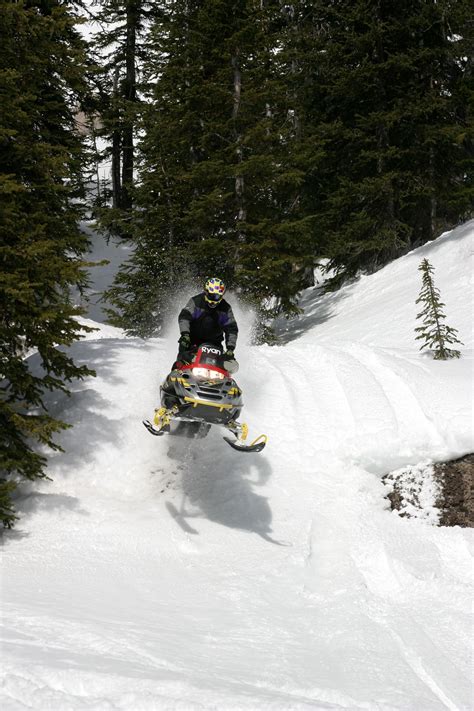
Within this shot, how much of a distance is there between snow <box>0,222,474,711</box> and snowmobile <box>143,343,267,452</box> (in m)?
1.46

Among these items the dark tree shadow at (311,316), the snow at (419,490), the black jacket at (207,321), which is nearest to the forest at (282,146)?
the dark tree shadow at (311,316)

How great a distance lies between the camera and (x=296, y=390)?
12.1 m

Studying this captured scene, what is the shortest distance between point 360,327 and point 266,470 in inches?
347

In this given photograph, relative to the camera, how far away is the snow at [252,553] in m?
5.27

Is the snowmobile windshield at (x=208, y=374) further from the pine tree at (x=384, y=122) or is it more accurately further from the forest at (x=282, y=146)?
the pine tree at (x=384, y=122)

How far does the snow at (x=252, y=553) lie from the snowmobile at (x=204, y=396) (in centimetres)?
146

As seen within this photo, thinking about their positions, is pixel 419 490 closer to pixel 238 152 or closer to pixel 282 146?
pixel 238 152

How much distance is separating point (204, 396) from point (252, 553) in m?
2.22

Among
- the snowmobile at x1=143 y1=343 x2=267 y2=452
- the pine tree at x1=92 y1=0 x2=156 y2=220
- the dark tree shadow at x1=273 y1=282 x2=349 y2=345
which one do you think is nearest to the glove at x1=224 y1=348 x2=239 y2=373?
the snowmobile at x1=143 y1=343 x2=267 y2=452

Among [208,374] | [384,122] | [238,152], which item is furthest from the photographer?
[384,122]

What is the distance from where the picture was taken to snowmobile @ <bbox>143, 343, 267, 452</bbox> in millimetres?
8773

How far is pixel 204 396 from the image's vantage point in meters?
8.76

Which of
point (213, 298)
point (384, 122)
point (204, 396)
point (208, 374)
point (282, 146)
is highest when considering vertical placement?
point (384, 122)

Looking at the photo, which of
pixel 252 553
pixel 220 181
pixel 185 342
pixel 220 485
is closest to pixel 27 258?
pixel 185 342
